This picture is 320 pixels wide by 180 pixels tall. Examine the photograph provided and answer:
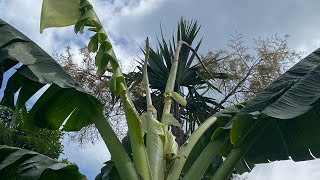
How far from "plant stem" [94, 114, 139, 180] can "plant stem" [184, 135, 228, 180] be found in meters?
0.38

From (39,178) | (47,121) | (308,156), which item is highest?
(47,121)

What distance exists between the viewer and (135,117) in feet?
12.2

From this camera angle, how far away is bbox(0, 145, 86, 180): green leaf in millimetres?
3564

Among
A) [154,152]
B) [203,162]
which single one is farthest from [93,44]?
[203,162]

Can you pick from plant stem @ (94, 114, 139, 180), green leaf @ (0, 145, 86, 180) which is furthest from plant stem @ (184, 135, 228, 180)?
green leaf @ (0, 145, 86, 180)

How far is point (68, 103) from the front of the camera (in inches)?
160

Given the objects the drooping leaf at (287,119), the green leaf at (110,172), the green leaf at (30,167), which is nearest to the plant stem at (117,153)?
the green leaf at (30,167)

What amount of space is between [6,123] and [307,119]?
6676 millimetres

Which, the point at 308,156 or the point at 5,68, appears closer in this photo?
the point at 5,68

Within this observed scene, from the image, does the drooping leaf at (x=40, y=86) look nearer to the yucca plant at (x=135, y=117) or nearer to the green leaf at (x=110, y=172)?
the yucca plant at (x=135, y=117)

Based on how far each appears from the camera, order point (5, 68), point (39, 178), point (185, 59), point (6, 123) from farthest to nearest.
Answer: point (6, 123)
point (185, 59)
point (5, 68)
point (39, 178)

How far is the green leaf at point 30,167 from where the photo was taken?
3564 mm

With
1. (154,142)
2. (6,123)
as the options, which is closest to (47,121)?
(154,142)

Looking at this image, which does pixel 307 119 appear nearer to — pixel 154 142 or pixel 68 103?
pixel 154 142
